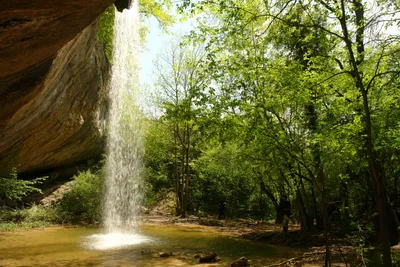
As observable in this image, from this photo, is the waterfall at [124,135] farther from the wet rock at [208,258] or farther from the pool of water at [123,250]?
the wet rock at [208,258]

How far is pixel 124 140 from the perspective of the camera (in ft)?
73.4

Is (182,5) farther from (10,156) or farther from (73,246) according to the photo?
(10,156)

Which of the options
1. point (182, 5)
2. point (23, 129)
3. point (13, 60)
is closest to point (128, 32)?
point (23, 129)

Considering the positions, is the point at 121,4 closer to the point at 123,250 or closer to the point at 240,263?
the point at 240,263

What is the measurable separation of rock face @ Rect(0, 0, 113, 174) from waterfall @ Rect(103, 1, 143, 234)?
1304 millimetres

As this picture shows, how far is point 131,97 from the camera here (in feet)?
80.5

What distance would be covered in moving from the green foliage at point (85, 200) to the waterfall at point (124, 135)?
0.46 metres

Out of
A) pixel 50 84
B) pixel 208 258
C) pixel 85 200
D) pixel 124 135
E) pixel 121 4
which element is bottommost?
pixel 208 258

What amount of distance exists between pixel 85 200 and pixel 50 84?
9.02 metres

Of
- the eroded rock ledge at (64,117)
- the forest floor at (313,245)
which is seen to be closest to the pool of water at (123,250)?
the forest floor at (313,245)

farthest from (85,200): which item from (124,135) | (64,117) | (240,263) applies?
(240,263)

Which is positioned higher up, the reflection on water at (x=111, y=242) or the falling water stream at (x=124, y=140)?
the falling water stream at (x=124, y=140)

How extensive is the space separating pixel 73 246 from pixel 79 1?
8.39m

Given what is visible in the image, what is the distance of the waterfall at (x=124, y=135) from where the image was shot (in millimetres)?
16891
